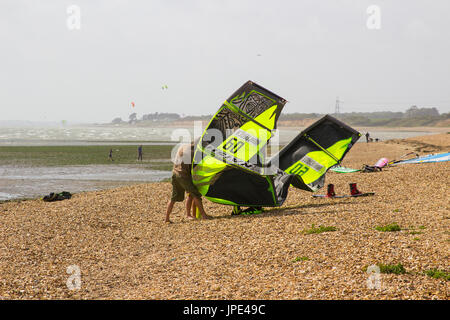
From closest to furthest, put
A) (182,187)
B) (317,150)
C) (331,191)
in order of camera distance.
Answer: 1. (182,187)
2. (331,191)
3. (317,150)

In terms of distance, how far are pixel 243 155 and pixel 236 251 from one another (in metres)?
3.49

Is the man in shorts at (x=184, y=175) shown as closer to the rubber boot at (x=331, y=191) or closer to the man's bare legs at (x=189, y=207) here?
the man's bare legs at (x=189, y=207)

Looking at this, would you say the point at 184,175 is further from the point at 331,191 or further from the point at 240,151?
the point at 331,191

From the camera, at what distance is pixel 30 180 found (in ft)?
68.8


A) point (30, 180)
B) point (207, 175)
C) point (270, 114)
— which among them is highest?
point (270, 114)

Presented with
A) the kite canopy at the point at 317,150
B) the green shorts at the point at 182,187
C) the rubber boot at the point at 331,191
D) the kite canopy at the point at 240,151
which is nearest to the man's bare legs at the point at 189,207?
the green shorts at the point at 182,187

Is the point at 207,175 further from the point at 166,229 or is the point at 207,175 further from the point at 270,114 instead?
the point at 270,114

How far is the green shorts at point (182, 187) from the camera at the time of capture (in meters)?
9.25

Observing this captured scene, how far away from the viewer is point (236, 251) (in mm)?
6707

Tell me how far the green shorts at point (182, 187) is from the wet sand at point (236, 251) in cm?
62

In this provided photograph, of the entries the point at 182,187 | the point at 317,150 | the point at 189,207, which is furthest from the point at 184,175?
the point at 317,150

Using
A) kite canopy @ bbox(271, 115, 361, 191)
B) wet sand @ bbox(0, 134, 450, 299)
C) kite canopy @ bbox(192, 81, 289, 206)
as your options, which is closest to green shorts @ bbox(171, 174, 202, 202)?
kite canopy @ bbox(192, 81, 289, 206)
